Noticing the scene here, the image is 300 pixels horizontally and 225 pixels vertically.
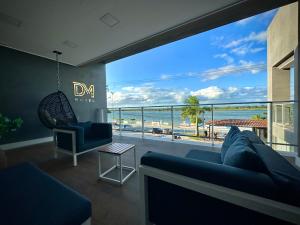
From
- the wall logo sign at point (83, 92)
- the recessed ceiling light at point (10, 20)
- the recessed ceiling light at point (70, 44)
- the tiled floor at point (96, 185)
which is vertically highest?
the recessed ceiling light at point (10, 20)

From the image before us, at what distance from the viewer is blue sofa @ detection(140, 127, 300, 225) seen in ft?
2.06

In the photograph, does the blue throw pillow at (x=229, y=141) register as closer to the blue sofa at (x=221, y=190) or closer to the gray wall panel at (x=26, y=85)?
the blue sofa at (x=221, y=190)

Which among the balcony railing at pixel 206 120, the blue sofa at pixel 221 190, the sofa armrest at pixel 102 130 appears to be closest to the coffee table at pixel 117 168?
the sofa armrest at pixel 102 130

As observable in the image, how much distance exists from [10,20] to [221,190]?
4045 mm

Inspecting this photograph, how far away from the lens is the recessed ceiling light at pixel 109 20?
2573 millimetres

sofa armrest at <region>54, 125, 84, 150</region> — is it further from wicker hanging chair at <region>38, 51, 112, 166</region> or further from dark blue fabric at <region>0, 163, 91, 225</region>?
dark blue fabric at <region>0, 163, 91, 225</region>

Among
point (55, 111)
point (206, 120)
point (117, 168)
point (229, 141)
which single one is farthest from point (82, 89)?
point (229, 141)

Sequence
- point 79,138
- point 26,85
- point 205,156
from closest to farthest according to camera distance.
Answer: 1. point 205,156
2. point 79,138
3. point 26,85

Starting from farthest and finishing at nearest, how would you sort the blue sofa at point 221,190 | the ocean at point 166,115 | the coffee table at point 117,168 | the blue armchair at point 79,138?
the ocean at point 166,115, the blue armchair at point 79,138, the coffee table at point 117,168, the blue sofa at point 221,190

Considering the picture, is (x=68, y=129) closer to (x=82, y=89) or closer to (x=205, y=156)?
(x=205, y=156)

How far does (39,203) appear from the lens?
872mm

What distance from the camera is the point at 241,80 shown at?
48.2 ft

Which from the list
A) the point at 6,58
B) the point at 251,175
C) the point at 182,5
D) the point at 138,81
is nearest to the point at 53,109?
the point at 6,58

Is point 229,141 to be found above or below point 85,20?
below
